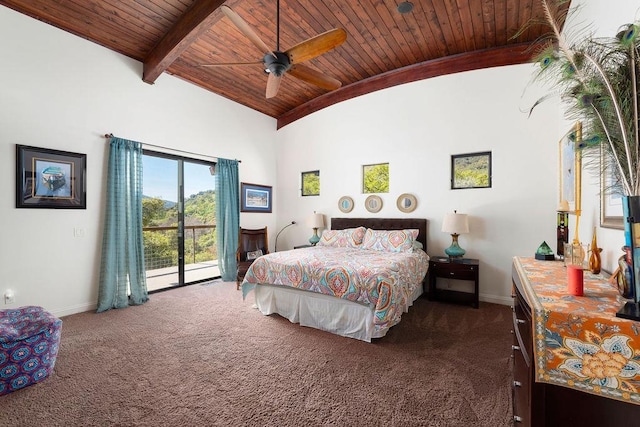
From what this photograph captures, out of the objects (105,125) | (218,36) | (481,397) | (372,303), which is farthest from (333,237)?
(105,125)

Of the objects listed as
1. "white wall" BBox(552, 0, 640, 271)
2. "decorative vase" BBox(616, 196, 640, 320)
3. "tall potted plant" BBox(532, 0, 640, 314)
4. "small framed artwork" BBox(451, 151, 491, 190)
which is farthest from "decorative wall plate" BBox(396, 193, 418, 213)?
"decorative vase" BBox(616, 196, 640, 320)

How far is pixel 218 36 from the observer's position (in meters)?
3.60

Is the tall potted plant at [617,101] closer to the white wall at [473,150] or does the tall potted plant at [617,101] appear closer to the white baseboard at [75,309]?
the white wall at [473,150]

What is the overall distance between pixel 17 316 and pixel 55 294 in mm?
1111

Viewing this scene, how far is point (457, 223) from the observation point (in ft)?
12.4

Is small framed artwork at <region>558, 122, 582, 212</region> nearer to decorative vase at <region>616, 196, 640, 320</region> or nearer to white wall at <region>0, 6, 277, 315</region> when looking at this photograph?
decorative vase at <region>616, 196, 640, 320</region>

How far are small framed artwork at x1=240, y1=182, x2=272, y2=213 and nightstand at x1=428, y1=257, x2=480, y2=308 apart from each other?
3.56 metres

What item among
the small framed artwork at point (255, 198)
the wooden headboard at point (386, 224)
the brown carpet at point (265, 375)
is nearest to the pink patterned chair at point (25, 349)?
the brown carpet at point (265, 375)

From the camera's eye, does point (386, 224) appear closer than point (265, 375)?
No

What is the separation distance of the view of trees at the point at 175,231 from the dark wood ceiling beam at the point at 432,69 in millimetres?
2814

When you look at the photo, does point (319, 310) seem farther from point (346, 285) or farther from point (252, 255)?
point (252, 255)

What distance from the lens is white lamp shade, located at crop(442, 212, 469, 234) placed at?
3.76 meters

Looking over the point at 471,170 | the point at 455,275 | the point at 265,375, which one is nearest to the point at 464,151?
the point at 471,170

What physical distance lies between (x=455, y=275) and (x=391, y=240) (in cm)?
97
